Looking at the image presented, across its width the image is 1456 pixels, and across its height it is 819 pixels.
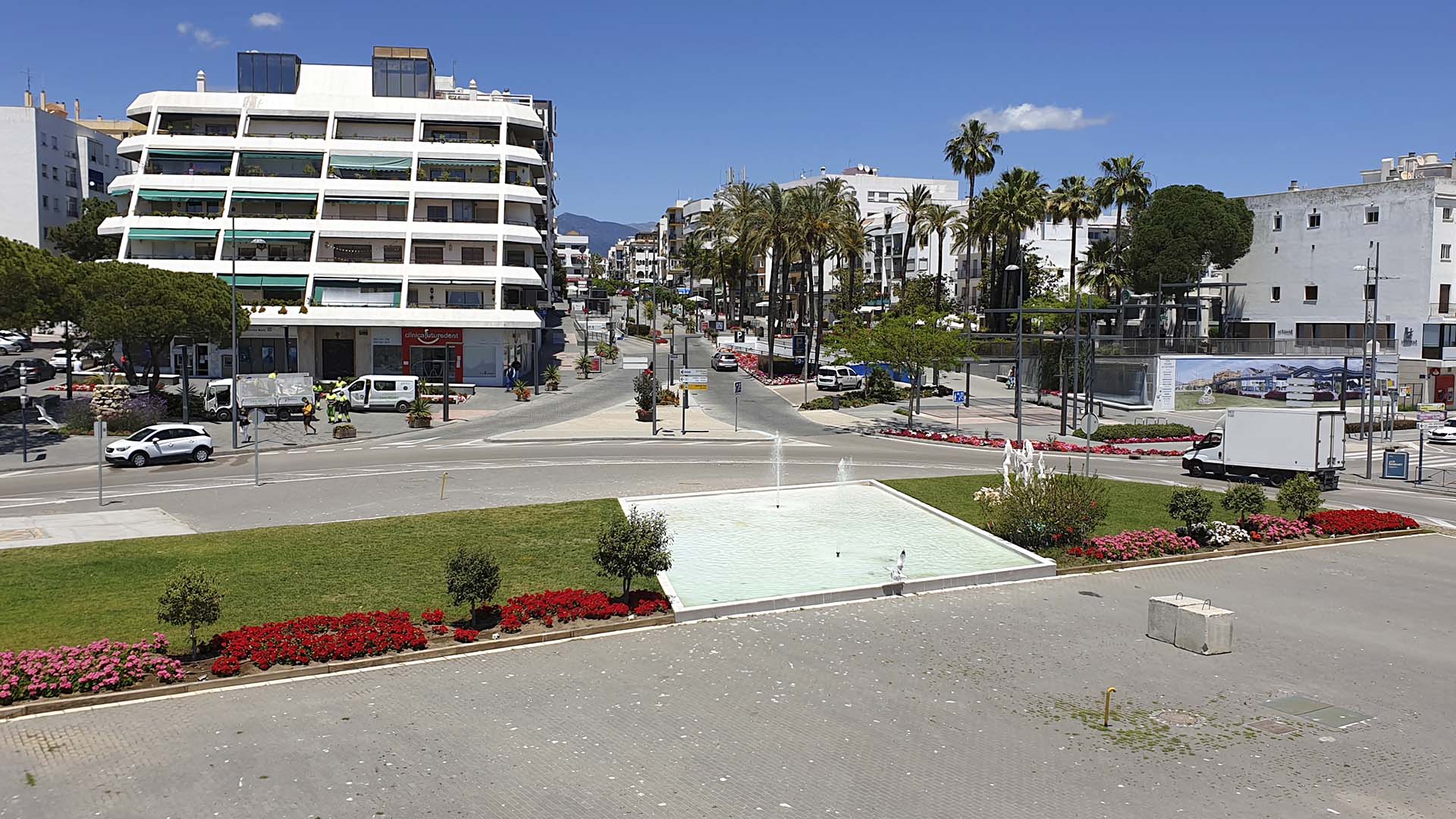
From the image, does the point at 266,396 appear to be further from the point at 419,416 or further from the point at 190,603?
the point at 190,603

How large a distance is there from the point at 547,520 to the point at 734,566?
6.60m

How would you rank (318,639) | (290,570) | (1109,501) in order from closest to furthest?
(318,639), (290,570), (1109,501)

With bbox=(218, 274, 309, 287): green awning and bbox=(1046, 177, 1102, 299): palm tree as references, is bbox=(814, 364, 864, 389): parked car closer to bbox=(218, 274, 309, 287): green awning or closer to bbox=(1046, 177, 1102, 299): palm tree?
bbox=(1046, 177, 1102, 299): palm tree

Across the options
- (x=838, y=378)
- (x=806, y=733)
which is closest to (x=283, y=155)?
(x=838, y=378)

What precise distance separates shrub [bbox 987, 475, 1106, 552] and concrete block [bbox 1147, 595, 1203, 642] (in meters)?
6.00

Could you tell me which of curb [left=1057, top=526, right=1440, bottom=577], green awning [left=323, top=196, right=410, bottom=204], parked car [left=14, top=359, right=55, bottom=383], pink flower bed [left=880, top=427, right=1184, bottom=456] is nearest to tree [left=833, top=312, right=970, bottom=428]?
pink flower bed [left=880, top=427, right=1184, bottom=456]

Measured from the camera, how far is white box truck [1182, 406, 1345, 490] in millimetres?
→ 35906

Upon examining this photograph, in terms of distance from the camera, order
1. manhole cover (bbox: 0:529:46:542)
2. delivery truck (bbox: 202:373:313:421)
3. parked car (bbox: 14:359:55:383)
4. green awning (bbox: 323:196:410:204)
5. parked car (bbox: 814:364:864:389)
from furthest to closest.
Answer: parked car (bbox: 814:364:864:389)
green awning (bbox: 323:196:410:204)
parked car (bbox: 14:359:55:383)
delivery truck (bbox: 202:373:313:421)
manhole cover (bbox: 0:529:46:542)

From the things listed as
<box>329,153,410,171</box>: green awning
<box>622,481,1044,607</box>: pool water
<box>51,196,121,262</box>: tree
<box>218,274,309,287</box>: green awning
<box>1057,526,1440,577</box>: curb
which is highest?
<box>329,153,410,171</box>: green awning

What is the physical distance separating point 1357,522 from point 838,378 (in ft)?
141

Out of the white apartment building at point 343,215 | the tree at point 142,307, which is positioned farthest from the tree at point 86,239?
the tree at point 142,307

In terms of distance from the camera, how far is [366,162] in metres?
68.4

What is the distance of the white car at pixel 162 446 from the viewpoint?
1489 inches

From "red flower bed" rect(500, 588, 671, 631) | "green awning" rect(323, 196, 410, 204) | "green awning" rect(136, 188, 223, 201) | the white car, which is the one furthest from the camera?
"green awning" rect(323, 196, 410, 204)
